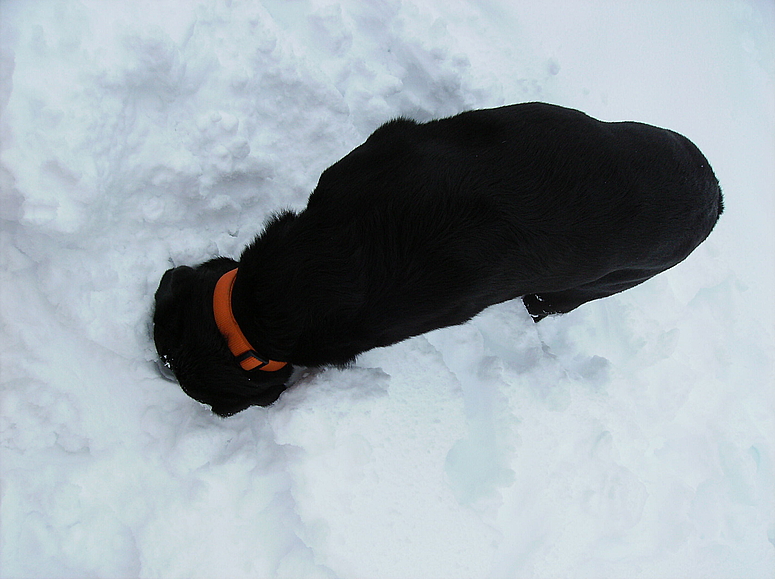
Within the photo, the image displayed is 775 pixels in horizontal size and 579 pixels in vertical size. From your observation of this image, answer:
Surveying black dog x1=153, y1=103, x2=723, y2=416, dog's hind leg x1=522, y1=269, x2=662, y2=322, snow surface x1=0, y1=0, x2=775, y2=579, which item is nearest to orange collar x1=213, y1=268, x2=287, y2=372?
black dog x1=153, y1=103, x2=723, y2=416

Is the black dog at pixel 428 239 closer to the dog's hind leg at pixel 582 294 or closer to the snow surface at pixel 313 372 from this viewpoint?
the dog's hind leg at pixel 582 294

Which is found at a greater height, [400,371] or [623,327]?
[623,327]

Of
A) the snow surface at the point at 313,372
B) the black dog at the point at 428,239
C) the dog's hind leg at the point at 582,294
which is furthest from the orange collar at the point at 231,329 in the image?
the dog's hind leg at the point at 582,294

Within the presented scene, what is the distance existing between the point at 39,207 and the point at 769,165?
489 centimetres

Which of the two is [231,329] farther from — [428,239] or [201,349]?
[428,239]

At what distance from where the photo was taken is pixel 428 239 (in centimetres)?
192

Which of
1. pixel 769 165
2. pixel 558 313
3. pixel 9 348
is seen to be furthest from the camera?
pixel 769 165

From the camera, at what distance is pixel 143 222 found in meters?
2.44

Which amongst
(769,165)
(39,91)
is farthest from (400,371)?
(769,165)

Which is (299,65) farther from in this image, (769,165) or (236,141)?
(769,165)

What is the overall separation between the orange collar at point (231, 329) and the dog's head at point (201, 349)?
26 mm

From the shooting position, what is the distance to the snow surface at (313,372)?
2271mm

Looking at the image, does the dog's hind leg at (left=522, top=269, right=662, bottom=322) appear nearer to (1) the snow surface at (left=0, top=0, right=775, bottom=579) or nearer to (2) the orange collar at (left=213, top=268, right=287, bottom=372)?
(1) the snow surface at (left=0, top=0, right=775, bottom=579)

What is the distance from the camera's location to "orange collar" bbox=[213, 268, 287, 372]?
2.02 metres
